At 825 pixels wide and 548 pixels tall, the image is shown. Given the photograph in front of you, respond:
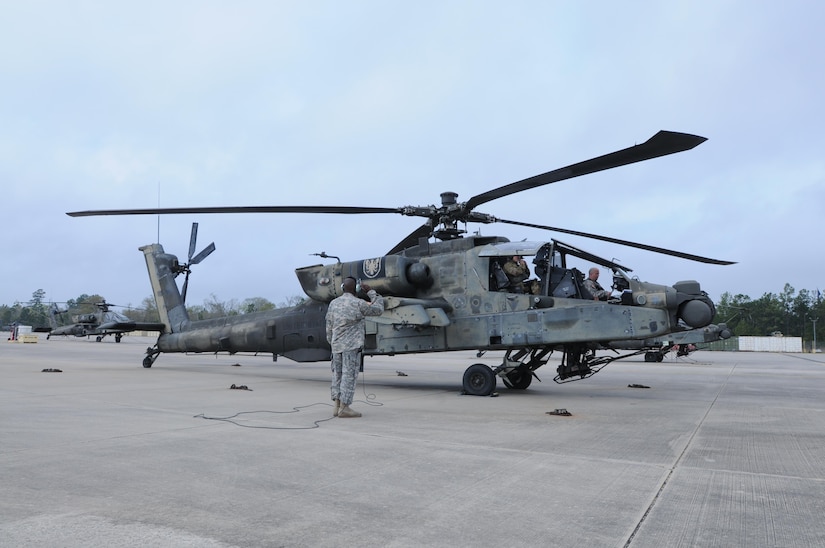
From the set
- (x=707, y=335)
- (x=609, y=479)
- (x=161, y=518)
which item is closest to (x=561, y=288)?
(x=609, y=479)

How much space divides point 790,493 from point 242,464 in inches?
151

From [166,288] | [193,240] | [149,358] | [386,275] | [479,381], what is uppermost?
[193,240]

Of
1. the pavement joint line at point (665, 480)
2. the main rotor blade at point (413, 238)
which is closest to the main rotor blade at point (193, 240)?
the main rotor blade at point (413, 238)

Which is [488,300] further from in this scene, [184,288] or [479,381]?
[184,288]

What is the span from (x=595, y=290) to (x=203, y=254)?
38.7ft

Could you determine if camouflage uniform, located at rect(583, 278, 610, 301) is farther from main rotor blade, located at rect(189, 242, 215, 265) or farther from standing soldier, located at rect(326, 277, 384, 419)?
main rotor blade, located at rect(189, 242, 215, 265)

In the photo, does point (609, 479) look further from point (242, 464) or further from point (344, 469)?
point (242, 464)

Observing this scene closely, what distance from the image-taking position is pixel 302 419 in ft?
21.7

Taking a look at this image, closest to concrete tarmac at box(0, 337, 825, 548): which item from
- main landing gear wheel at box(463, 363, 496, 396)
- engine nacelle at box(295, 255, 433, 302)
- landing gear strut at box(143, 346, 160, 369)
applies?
main landing gear wheel at box(463, 363, 496, 396)

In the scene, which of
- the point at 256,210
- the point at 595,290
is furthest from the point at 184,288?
the point at 595,290

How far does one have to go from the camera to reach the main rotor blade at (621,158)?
6.50 metres

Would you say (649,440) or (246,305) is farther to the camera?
(246,305)

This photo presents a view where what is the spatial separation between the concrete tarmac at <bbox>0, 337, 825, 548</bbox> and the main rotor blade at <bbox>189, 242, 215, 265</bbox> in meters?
8.80

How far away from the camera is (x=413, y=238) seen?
12250mm
